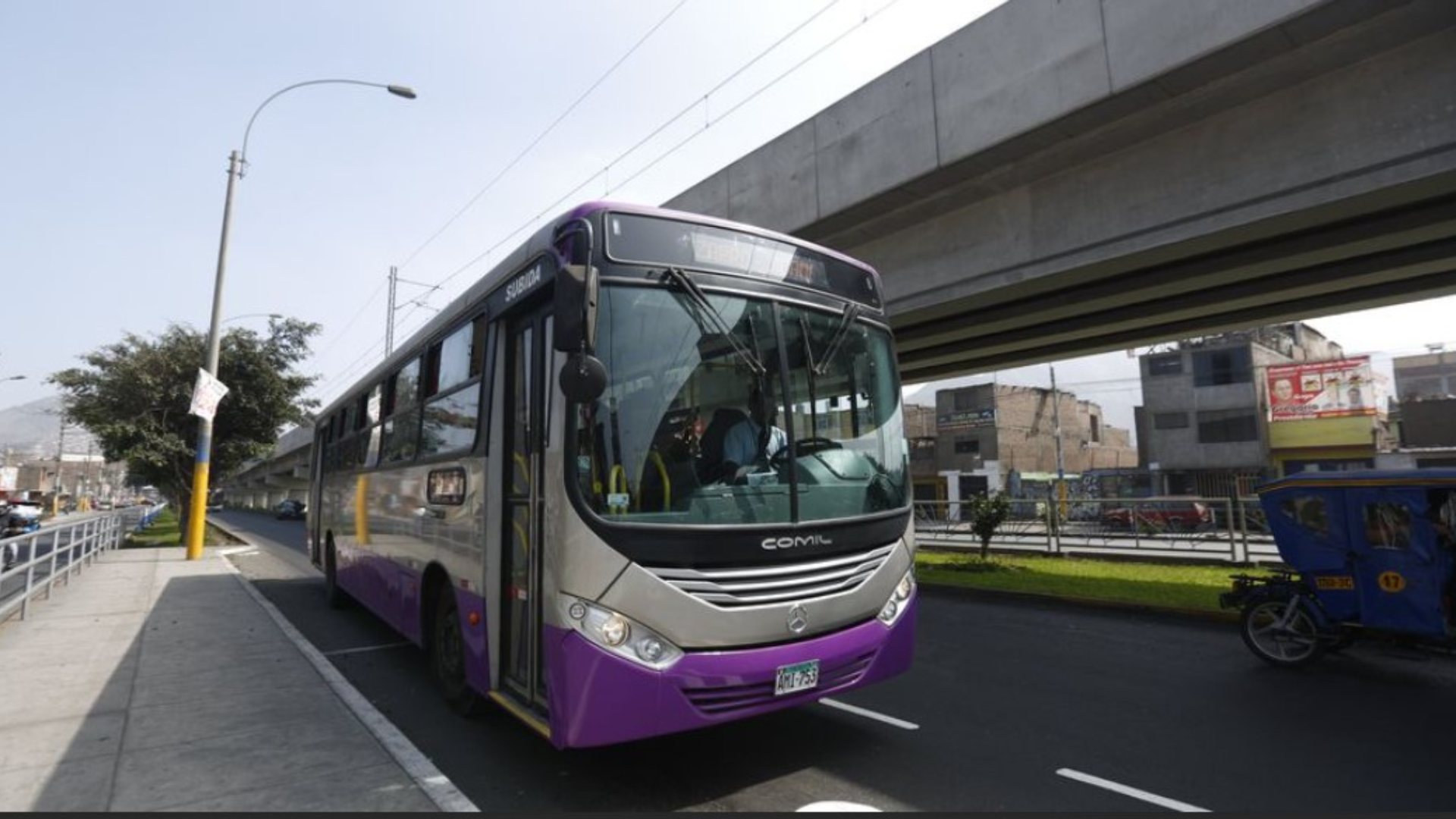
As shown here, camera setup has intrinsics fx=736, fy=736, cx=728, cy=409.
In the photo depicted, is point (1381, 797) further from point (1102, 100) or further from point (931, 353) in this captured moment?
point (931, 353)

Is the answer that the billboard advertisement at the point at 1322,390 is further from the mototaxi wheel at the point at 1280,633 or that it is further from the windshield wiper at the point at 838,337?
the windshield wiper at the point at 838,337

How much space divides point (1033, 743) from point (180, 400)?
1025 inches

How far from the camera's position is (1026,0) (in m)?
9.32

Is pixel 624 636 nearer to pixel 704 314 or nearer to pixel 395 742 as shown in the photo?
pixel 704 314

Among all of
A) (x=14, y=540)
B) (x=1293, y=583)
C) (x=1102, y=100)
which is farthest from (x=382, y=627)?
(x=1102, y=100)

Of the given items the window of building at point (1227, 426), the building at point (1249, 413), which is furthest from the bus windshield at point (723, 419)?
the window of building at point (1227, 426)

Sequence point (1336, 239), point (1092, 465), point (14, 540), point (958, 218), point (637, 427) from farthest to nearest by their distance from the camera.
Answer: point (1092, 465) < point (958, 218) < point (1336, 239) < point (14, 540) < point (637, 427)

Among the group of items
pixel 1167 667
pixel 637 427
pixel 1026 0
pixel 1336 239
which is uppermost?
pixel 1026 0

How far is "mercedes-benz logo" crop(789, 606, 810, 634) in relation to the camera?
412 cm

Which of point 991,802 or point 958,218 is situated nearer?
point 991,802

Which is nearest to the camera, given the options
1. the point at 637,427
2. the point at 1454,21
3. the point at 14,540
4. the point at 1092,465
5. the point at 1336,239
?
the point at 637,427

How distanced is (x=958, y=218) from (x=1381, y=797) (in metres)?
9.38

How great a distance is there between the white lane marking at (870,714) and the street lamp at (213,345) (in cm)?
1581

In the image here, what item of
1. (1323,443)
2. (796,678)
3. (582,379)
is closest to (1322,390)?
(1323,443)
